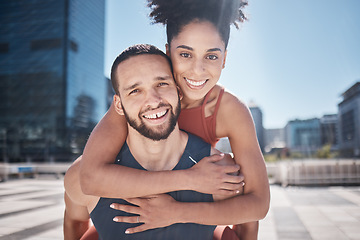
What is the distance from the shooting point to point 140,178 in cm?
179

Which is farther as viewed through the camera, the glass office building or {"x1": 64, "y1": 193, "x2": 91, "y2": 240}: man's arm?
the glass office building

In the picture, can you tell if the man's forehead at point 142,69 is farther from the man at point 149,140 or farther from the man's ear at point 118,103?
the man's ear at point 118,103

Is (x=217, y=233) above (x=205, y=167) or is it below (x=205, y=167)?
below

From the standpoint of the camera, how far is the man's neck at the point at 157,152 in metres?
1.98

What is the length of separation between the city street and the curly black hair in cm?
433

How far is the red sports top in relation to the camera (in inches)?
96.6

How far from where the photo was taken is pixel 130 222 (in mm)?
1836

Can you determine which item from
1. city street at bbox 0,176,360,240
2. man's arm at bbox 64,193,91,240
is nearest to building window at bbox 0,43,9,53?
city street at bbox 0,176,360,240

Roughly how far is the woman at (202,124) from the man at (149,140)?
0.13 meters

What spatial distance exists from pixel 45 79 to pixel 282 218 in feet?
260

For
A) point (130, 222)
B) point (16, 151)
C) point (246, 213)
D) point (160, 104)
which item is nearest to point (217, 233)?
point (246, 213)

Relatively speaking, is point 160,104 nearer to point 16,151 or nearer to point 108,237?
point 108,237

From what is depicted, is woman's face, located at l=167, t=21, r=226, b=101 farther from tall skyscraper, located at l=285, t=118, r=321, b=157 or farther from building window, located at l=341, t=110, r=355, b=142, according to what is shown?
tall skyscraper, located at l=285, t=118, r=321, b=157

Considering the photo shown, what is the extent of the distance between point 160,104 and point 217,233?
1036 mm
